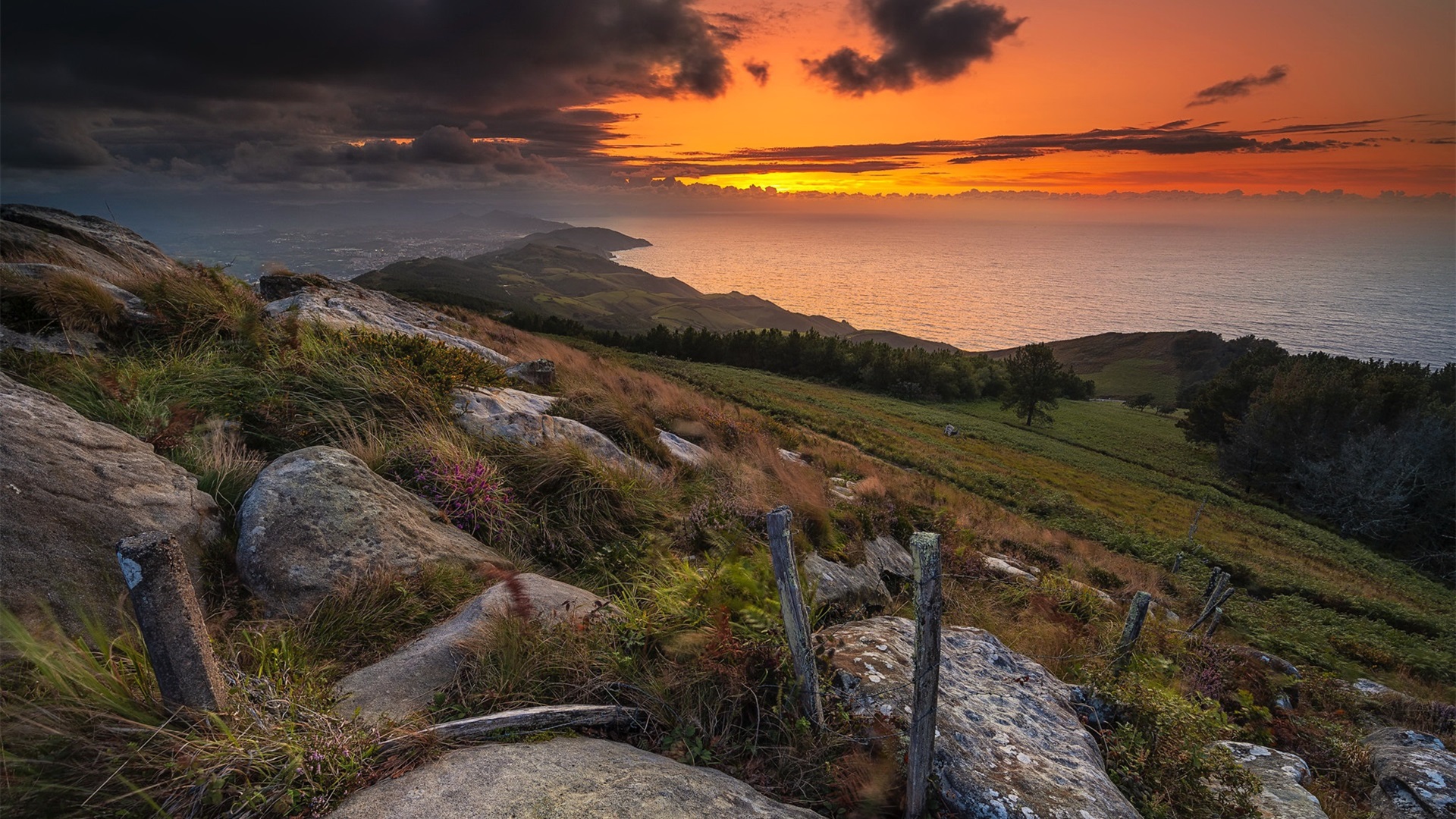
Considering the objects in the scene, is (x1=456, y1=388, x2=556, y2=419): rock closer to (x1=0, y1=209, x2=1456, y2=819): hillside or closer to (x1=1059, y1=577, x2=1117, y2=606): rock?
(x1=0, y1=209, x2=1456, y2=819): hillside

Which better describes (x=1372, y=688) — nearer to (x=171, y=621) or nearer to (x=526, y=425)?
(x=526, y=425)

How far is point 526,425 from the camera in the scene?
822cm

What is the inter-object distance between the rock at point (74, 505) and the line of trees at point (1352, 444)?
4863cm

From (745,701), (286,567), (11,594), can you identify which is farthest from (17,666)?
(745,701)

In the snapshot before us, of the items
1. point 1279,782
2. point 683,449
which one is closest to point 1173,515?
point 1279,782

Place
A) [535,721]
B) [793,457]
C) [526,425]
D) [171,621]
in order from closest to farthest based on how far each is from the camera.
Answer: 1. [171,621]
2. [535,721]
3. [526,425]
4. [793,457]

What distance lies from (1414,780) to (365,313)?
740 inches

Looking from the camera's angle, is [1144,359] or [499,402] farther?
[1144,359]

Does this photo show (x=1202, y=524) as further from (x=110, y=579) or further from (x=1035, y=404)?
(x=110, y=579)

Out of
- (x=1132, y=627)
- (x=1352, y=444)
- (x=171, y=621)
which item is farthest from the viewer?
(x=1352, y=444)

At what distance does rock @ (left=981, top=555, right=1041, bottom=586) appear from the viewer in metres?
10.5

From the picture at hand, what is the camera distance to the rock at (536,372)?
11672mm

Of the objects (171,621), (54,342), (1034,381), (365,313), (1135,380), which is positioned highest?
(54,342)

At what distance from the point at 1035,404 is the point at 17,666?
65.5 metres
